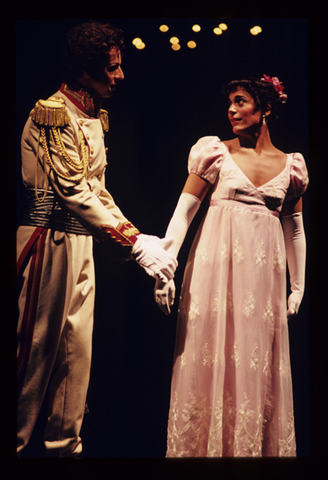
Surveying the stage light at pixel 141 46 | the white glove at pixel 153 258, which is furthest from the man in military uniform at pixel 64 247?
the stage light at pixel 141 46

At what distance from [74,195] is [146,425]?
3.49ft

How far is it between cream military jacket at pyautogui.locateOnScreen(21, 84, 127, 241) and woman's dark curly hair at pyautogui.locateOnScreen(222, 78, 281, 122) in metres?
0.64

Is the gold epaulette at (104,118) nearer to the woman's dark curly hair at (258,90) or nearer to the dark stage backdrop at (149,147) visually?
the dark stage backdrop at (149,147)

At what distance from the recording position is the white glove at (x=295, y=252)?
92.7 inches

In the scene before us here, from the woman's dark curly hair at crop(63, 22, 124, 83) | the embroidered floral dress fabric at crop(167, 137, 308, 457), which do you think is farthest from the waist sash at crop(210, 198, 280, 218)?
the woman's dark curly hair at crop(63, 22, 124, 83)

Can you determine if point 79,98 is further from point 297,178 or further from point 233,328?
point 233,328

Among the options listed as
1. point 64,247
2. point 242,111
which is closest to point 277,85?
point 242,111

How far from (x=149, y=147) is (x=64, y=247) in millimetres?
598

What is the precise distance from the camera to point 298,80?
2.36 metres

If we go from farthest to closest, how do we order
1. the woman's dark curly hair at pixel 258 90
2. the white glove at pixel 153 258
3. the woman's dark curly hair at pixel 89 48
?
the woman's dark curly hair at pixel 258 90 → the woman's dark curly hair at pixel 89 48 → the white glove at pixel 153 258

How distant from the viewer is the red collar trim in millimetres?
2219

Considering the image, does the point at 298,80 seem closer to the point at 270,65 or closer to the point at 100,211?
the point at 270,65

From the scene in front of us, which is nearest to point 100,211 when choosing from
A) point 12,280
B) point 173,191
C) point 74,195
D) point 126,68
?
point 74,195

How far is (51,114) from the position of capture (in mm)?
2137
